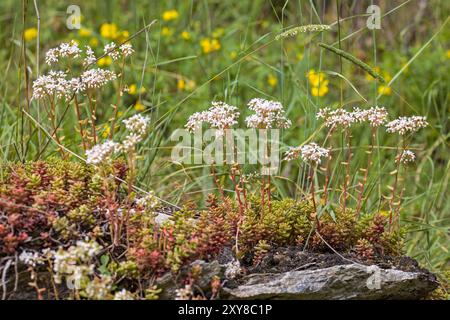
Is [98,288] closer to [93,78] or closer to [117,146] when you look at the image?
[117,146]

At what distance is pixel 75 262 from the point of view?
6.81 feet

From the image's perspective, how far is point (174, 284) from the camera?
221 centimetres

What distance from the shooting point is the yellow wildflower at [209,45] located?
4.74 m

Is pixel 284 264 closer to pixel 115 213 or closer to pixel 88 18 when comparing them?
pixel 115 213

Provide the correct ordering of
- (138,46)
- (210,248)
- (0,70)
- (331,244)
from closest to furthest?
(210,248)
(331,244)
(0,70)
(138,46)

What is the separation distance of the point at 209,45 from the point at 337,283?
8.91 feet

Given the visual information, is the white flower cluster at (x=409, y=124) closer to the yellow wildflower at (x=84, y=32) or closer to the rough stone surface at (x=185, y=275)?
the rough stone surface at (x=185, y=275)

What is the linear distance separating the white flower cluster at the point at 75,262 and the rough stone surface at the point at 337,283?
455 mm

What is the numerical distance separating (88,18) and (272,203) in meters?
3.56

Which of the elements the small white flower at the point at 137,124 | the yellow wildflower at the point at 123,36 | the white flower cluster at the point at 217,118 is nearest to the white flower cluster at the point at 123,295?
the small white flower at the point at 137,124

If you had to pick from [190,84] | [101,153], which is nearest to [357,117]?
[101,153]

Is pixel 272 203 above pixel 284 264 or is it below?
above
